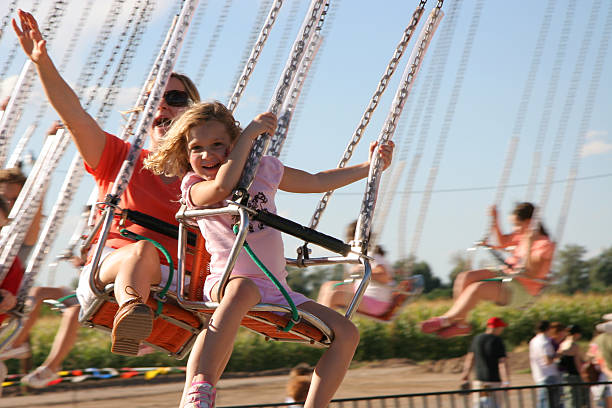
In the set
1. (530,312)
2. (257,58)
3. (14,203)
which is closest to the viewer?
(257,58)

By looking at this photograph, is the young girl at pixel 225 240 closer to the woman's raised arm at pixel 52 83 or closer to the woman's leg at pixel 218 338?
the woman's leg at pixel 218 338

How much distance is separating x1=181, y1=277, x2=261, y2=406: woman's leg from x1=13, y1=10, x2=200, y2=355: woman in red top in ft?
0.76

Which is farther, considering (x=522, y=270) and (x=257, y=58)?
(x=522, y=270)

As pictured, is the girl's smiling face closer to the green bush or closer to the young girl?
the young girl

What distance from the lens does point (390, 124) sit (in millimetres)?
3145

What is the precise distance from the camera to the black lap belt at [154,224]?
2975 millimetres

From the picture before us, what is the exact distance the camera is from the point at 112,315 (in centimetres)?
303

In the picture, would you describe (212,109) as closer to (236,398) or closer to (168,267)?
(168,267)

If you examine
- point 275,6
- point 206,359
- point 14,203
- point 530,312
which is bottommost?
point 206,359

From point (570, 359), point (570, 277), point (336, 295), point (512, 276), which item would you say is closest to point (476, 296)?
point (512, 276)

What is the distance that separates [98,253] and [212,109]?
0.61 metres

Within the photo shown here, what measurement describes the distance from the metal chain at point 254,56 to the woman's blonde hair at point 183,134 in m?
0.84

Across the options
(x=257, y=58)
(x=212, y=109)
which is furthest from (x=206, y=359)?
(x=257, y=58)

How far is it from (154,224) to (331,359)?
2.71 feet
